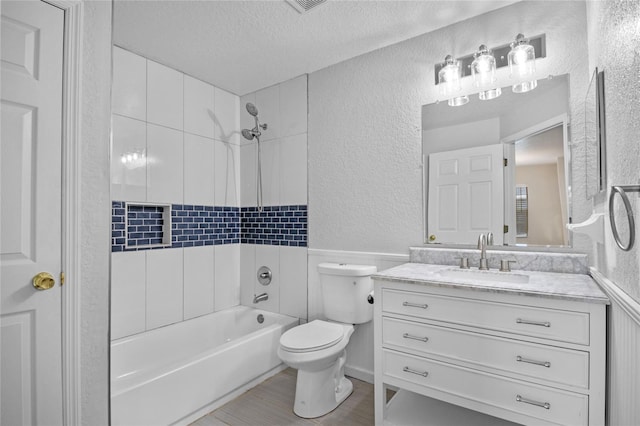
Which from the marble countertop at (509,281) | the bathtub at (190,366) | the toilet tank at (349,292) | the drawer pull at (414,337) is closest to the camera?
the marble countertop at (509,281)

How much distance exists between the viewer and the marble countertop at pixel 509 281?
4.40 ft

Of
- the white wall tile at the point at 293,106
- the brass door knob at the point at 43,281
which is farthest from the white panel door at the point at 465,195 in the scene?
the brass door knob at the point at 43,281

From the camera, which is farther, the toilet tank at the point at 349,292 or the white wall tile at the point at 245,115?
the white wall tile at the point at 245,115

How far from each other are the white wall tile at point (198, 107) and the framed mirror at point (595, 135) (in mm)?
2654

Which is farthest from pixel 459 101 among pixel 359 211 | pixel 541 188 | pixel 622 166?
pixel 622 166

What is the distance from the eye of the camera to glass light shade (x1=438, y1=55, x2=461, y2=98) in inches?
81.2

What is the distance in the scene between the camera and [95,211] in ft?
4.83

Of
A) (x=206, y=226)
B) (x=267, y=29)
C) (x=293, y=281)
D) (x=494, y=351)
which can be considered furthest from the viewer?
(x=206, y=226)

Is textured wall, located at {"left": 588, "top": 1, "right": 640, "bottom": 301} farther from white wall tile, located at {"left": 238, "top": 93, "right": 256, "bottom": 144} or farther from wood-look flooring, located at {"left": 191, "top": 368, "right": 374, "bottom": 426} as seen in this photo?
white wall tile, located at {"left": 238, "top": 93, "right": 256, "bottom": 144}

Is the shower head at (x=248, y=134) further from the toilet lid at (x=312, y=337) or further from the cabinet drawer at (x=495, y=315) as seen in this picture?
the cabinet drawer at (x=495, y=315)

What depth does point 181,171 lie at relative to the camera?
2752 millimetres

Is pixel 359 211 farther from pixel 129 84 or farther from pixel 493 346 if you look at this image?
pixel 129 84

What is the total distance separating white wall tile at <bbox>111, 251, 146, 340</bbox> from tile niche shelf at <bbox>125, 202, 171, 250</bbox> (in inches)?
3.7

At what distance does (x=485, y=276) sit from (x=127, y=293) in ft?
7.72
